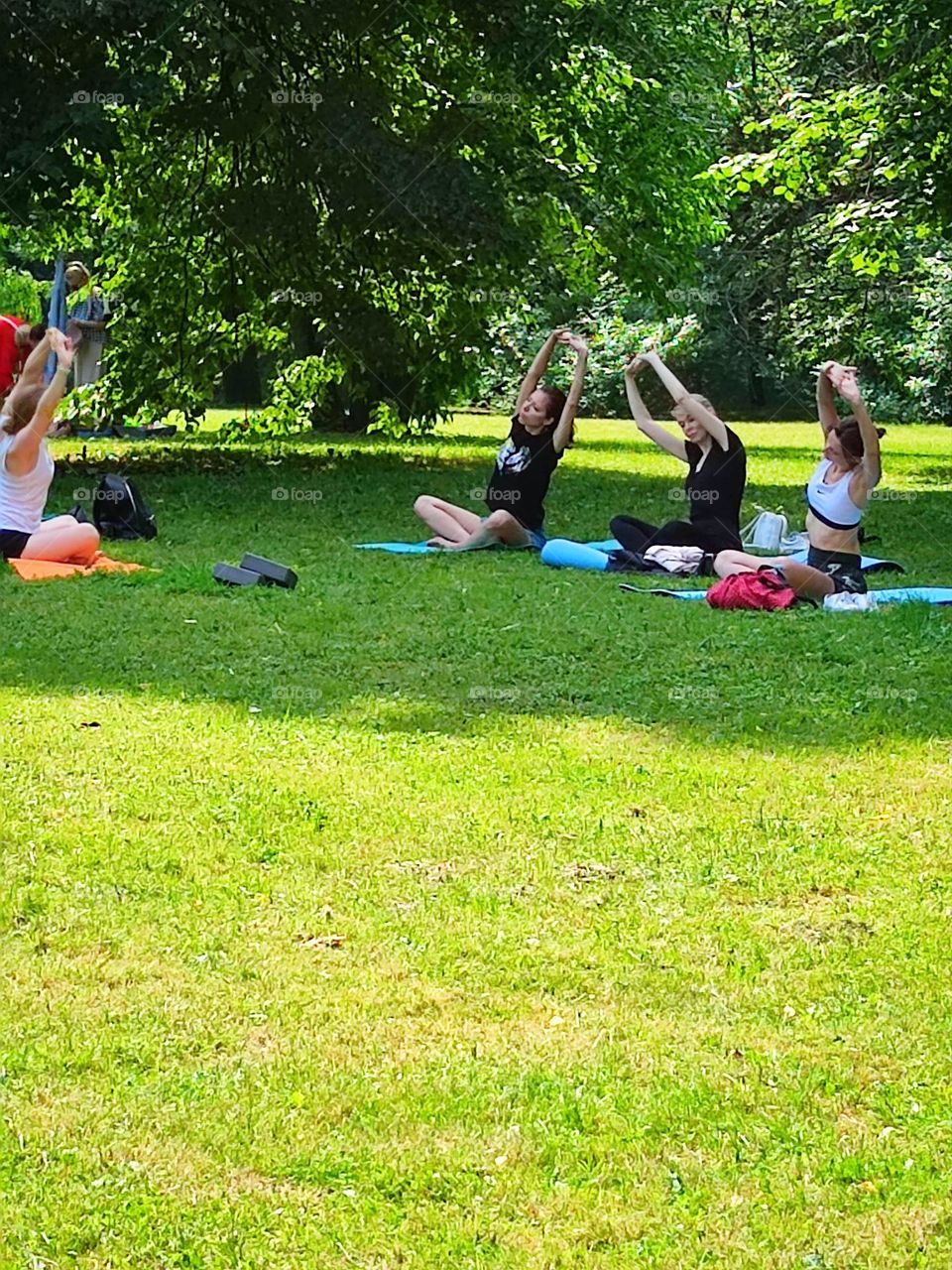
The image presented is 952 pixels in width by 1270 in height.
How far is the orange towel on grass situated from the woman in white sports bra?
12.6 feet

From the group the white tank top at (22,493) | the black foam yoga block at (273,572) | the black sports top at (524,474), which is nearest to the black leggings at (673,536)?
the black sports top at (524,474)

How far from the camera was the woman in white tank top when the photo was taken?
1127 cm

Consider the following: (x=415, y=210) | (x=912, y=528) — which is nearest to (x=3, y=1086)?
(x=912, y=528)

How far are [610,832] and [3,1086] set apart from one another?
242cm

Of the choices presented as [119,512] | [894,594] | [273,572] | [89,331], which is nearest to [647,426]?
[894,594]

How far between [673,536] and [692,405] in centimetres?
88

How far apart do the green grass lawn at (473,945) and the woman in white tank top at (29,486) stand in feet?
6.48

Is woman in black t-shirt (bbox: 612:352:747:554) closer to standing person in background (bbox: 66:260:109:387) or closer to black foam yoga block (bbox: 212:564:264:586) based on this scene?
black foam yoga block (bbox: 212:564:264:586)

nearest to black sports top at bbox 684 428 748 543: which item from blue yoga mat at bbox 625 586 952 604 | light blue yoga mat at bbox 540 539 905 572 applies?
light blue yoga mat at bbox 540 539 905 572

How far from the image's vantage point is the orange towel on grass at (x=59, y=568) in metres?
11.0

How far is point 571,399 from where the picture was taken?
12383 mm

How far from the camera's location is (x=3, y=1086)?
12.7 feet

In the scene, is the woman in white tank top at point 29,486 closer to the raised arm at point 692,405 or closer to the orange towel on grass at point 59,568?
the orange towel on grass at point 59,568

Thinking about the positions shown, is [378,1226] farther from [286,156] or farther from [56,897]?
[286,156]
